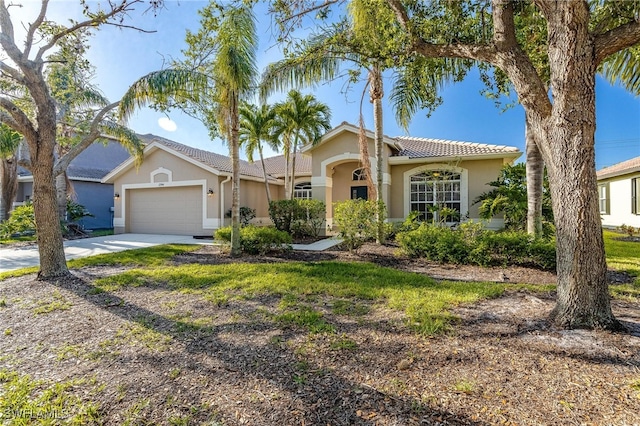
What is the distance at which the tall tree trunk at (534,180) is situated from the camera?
7.61 meters

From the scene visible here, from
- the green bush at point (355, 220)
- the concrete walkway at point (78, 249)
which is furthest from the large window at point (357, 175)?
the green bush at point (355, 220)

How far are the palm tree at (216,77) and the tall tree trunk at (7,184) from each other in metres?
13.8

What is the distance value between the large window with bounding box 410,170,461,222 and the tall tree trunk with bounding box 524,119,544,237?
520cm

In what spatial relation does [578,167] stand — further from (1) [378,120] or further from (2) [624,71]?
(2) [624,71]

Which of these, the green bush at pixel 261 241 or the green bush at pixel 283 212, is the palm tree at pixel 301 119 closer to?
the green bush at pixel 283 212

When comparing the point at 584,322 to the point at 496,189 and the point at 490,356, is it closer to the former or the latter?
the point at 490,356

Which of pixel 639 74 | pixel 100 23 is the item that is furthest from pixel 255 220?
pixel 639 74

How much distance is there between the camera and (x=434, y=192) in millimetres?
13969

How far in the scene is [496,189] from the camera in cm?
1248

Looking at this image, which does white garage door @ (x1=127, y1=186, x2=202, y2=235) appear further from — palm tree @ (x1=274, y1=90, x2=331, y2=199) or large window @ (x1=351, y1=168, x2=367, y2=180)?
large window @ (x1=351, y1=168, x2=367, y2=180)

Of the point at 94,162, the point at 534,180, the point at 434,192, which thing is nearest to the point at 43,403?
the point at 534,180

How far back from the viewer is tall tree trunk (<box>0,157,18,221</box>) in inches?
631

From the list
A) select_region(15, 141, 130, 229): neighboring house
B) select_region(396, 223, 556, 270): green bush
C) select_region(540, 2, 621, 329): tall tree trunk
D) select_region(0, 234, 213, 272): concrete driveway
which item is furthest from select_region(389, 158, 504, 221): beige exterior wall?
select_region(15, 141, 130, 229): neighboring house

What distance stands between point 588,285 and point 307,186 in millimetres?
15581
